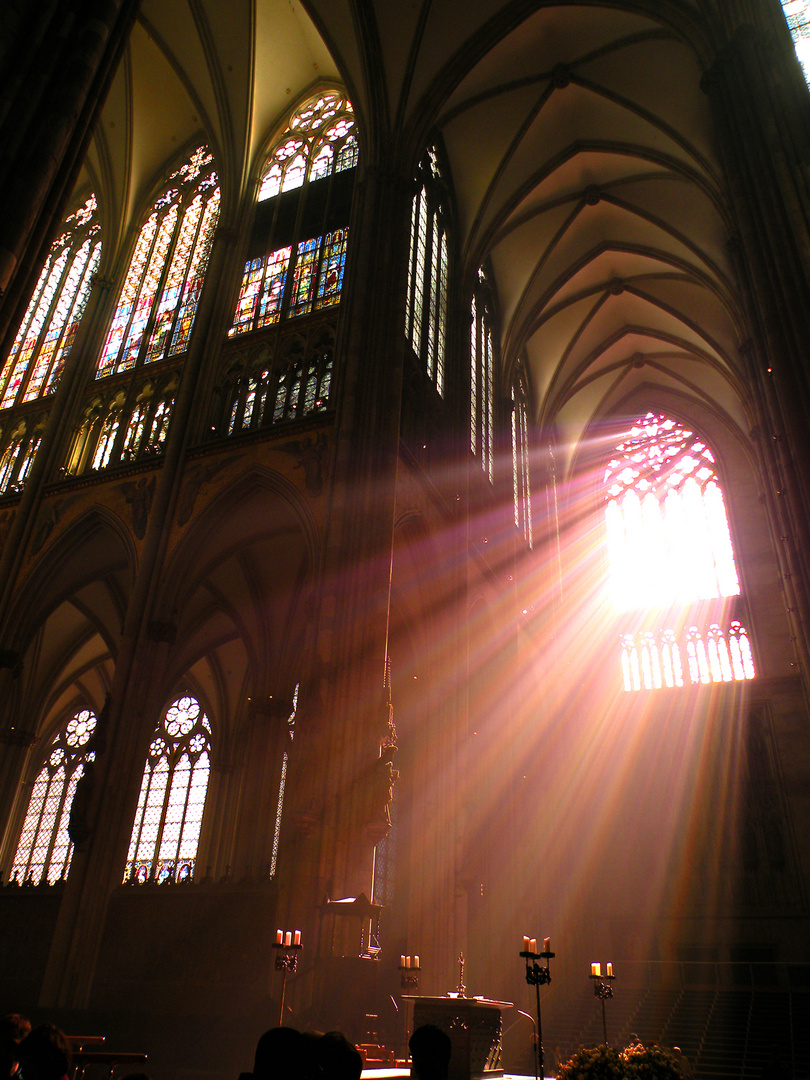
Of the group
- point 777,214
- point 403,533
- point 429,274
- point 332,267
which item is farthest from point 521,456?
point 777,214

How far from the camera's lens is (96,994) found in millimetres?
11523

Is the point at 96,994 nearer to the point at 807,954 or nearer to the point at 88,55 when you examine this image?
the point at 88,55

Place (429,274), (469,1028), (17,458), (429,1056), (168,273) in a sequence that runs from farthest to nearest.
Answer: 1. (168,273)
2. (429,274)
3. (17,458)
4. (469,1028)
5. (429,1056)

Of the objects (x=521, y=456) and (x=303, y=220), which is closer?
(x=303, y=220)

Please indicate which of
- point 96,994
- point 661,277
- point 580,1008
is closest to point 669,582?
point 661,277

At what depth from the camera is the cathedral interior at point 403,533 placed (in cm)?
1132

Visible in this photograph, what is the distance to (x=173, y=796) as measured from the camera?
21281mm

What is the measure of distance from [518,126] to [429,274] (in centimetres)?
A: 433

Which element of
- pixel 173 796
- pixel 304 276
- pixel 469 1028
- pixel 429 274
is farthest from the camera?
pixel 173 796

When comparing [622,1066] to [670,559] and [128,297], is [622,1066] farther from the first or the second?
[670,559]

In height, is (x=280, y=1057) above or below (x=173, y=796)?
below

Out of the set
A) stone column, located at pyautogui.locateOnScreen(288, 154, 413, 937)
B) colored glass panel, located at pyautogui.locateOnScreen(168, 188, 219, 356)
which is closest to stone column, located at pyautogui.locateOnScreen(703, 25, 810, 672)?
stone column, located at pyautogui.locateOnScreen(288, 154, 413, 937)

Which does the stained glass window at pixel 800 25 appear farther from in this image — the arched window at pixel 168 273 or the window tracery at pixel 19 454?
the window tracery at pixel 19 454

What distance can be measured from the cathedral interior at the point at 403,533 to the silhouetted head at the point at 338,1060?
6213 millimetres
